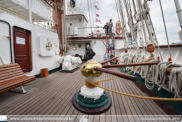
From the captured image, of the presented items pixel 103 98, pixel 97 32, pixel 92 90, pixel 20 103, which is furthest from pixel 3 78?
pixel 97 32


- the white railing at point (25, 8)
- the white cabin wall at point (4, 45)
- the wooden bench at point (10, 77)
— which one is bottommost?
the wooden bench at point (10, 77)

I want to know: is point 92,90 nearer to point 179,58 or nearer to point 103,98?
point 103,98

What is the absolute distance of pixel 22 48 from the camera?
2951mm

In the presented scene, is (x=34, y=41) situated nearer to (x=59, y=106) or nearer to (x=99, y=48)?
(x=59, y=106)

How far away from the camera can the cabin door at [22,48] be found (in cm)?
276

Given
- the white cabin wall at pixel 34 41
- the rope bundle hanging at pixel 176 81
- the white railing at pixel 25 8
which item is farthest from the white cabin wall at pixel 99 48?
the rope bundle hanging at pixel 176 81

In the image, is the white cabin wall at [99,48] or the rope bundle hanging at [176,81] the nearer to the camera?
the rope bundle hanging at [176,81]

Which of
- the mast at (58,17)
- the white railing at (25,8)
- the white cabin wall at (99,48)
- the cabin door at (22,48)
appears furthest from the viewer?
the white cabin wall at (99,48)

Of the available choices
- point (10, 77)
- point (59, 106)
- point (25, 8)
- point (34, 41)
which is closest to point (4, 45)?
point (10, 77)

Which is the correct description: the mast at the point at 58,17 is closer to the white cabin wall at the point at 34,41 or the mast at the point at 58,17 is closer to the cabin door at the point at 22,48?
the white cabin wall at the point at 34,41

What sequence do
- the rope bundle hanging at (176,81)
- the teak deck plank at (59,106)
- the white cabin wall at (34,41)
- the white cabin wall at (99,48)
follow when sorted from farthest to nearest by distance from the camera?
the white cabin wall at (99,48) → the white cabin wall at (34,41) → the teak deck plank at (59,106) → the rope bundle hanging at (176,81)

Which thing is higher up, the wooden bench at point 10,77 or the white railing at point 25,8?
the white railing at point 25,8

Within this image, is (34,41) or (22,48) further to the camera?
Result: (34,41)

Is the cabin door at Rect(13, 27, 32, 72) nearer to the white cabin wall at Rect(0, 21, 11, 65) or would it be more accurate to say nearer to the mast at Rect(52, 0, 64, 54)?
the white cabin wall at Rect(0, 21, 11, 65)
